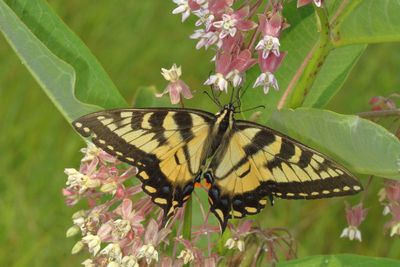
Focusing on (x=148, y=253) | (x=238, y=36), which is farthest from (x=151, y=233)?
(x=238, y=36)

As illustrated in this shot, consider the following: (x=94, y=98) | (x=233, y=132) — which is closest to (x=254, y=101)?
(x=233, y=132)

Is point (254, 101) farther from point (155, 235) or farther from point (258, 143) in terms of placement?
point (155, 235)

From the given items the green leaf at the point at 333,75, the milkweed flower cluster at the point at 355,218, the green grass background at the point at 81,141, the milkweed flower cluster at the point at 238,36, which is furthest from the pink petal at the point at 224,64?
the green grass background at the point at 81,141

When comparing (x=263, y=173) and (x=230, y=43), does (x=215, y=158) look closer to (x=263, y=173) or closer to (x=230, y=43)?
(x=263, y=173)

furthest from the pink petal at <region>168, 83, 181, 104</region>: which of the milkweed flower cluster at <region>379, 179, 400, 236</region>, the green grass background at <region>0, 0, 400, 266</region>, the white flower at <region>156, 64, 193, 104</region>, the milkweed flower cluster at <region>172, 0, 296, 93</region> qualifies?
the green grass background at <region>0, 0, 400, 266</region>

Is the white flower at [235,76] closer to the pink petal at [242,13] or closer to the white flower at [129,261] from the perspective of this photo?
the pink petal at [242,13]
